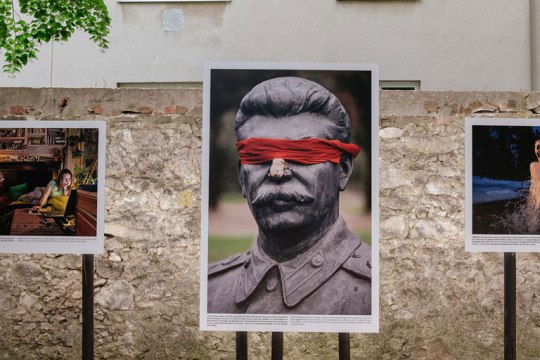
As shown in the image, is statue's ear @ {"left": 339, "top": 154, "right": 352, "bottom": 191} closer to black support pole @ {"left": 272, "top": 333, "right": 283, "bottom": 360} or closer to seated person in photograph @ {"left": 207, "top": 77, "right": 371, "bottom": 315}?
seated person in photograph @ {"left": 207, "top": 77, "right": 371, "bottom": 315}

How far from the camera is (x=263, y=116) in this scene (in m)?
2.78

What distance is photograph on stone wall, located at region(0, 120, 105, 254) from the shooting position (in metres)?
3.05

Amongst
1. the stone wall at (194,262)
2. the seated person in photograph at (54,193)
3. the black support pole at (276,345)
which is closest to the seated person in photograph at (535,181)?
the stone wall at (194,262)

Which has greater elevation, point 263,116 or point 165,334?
point 263,116

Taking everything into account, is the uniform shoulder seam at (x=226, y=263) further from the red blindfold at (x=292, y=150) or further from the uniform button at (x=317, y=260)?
the red blindfold at (x=292, y=150)

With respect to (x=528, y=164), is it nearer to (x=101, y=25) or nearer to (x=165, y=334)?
(x=165, y=334)

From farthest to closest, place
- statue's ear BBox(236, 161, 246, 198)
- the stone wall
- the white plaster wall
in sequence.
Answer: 1. the white plaster wall
2. the stone wall
3. statue's ear BBox(236, 161, 246, 198)

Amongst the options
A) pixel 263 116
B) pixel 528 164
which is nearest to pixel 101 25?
pixel 263 116

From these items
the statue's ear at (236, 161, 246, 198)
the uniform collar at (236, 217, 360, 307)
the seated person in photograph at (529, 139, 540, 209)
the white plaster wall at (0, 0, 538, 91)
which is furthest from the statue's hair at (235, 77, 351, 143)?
the white plaster wall at (0, 0, 538, 91)

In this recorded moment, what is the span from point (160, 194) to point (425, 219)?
1888 millimetres

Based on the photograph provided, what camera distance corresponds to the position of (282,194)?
8.98 feet

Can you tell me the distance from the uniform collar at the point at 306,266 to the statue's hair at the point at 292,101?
1.76 feet

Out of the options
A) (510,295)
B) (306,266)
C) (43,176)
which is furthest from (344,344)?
(43,176)

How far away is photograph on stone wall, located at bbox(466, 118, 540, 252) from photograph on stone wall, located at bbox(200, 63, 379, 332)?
62 centimetres
